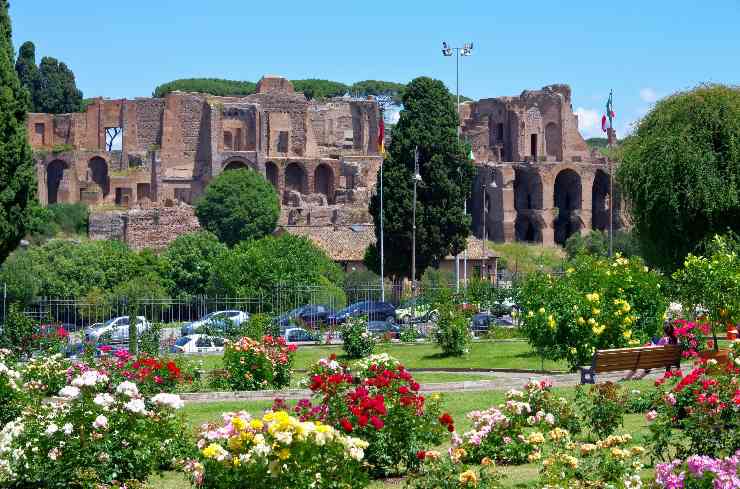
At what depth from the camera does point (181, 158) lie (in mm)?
80625

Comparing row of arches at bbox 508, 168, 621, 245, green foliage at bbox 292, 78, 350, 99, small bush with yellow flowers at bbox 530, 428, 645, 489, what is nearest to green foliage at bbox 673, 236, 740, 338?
small bush with yellow flowers at bbox 530, 428, 645, 489

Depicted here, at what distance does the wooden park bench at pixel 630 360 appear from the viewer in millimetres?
18219

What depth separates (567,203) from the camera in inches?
3110

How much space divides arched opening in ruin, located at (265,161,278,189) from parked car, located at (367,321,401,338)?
45392 millimetres

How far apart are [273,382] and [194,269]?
31.4 m

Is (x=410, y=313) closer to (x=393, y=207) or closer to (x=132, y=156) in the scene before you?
(x=393, y=207)

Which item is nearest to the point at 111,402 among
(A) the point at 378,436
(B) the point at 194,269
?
(A) the point at 378,436

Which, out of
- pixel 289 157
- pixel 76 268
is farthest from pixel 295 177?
pixel 76 268

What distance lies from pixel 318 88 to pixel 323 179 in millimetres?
33135

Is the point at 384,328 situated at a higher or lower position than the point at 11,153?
lower

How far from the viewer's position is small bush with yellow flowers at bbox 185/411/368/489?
8.67m

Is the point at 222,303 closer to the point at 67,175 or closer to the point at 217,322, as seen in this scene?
the point at 217,322

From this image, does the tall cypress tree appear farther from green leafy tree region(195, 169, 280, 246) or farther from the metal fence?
green leafy tree region(195, 169, 280, 246)

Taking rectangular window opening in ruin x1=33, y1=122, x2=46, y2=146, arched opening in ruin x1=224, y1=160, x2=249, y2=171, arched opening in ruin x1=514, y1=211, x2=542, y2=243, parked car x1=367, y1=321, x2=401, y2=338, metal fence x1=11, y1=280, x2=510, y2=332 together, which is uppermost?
rectangular window opening in ruin x1=33, y1=122, x2=46, y2=146
